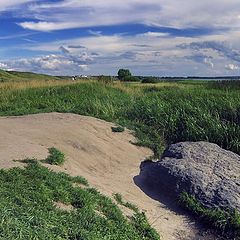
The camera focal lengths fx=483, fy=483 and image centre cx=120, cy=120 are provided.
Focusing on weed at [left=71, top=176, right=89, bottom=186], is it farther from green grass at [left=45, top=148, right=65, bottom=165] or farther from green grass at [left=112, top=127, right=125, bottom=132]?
green grass at [left=112, top=127, right=125, bottom=132]

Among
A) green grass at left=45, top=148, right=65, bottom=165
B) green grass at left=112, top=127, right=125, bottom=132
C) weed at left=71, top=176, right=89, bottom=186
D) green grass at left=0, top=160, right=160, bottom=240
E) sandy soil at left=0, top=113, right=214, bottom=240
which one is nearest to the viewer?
green grass at left=0, top=160, right=160, bottom=240

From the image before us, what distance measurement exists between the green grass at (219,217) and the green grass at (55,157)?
2.45 m

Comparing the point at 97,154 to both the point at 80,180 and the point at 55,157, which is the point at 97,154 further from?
the point at 80,180

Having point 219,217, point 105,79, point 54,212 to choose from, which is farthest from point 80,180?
point 105,79

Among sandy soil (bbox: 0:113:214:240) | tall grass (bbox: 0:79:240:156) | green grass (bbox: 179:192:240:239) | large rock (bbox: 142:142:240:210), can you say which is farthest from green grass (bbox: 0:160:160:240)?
tall grass (bbox: 0:79:240:156)

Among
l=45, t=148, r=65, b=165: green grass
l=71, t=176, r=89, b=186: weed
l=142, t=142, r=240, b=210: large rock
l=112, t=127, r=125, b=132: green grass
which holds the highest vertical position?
l=45, t=148, r=65, b=165: green grass

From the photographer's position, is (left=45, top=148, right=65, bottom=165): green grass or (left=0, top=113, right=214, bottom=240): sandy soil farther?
(left=45, top=148, right=65, bottom=165): green grass

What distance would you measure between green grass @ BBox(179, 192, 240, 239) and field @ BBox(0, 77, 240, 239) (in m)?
3.45

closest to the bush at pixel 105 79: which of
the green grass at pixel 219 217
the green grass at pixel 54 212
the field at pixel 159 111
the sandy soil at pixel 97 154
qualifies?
the field at pixel 159 111

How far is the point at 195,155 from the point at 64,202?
4.06 metres

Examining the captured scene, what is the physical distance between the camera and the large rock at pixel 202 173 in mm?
8453

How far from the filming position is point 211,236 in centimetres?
765

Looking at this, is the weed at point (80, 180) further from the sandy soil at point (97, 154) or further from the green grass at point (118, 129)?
the green grass at point (118, 129)

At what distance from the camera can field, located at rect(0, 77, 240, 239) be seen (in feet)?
41.7
